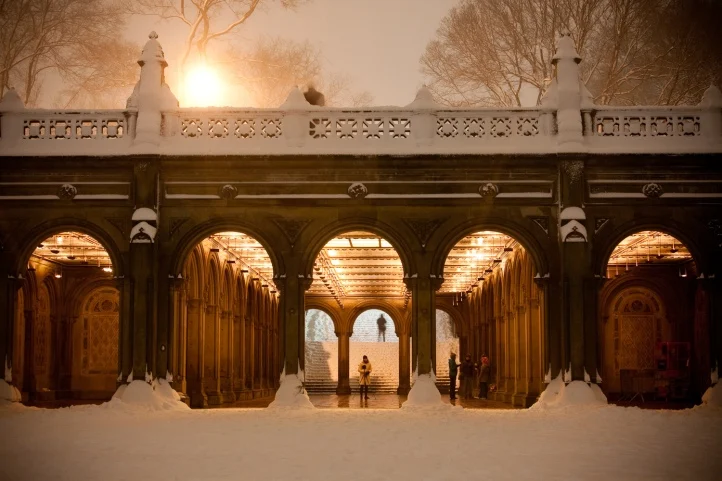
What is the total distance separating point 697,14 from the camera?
30234 millimetres

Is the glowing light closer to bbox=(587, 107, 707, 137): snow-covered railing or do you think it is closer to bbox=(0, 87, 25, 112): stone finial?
bbox=(0, 87, 25, 112): stone finial

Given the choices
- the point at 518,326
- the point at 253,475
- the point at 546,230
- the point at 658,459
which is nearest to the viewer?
the point at 253,475

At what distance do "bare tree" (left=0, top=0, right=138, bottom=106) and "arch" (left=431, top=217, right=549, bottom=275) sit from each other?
16.7 m

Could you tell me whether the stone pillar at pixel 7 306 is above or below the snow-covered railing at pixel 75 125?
below

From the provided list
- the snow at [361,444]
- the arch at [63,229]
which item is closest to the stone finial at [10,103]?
the arch at [63,229]

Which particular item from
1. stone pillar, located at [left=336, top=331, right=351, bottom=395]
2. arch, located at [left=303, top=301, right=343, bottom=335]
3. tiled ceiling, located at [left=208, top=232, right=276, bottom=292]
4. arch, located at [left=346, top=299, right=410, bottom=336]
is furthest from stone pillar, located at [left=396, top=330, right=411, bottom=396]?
tiled ceiling, located at [left=208, top=232, right=276, bottom=292]

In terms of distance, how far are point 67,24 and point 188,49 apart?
3.82 m

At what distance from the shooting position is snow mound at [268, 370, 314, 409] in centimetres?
2050

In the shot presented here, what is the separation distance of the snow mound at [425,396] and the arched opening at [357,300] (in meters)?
3.01

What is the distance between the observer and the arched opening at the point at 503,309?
2369 centimetres

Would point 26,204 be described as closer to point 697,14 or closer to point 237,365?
point 237,365

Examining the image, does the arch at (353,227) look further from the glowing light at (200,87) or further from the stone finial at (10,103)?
the glowing light at (200,87)

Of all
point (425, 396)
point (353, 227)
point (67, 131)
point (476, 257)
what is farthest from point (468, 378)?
point (67, 131)

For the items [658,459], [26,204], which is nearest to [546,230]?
[658,459]
